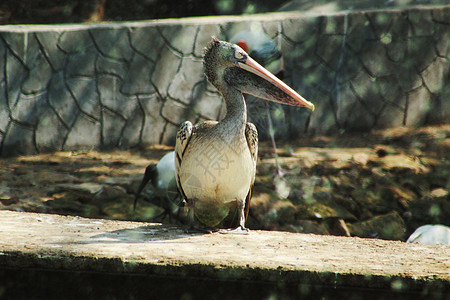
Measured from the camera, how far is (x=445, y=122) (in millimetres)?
7383

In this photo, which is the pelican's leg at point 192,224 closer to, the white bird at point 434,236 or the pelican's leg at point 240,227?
the pelican's leg at point 240,227

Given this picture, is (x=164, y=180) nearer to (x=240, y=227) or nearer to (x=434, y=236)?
(x=240, y=227)

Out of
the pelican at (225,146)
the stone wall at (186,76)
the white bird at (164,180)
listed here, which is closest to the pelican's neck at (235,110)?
the pelican at (225,146)

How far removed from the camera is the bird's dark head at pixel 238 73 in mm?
3609

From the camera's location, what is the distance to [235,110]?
11.5ft

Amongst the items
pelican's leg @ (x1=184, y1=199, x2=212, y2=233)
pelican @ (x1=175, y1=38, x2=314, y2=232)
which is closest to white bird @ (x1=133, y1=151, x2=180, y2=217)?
pelican @ (x1=175, y1=38, x2=314, y2=232)

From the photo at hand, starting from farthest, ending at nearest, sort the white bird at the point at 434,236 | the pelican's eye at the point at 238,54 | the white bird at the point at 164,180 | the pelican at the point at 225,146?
the white bird at the point at 164,180, the white bird at the point at 434,236, the pelican's eye at the point at 238,54, the pelican at the point at 225,146

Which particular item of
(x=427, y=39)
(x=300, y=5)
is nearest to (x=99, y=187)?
(x=300, y=5)

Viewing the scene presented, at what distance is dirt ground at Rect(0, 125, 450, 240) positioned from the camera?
527 centimetres

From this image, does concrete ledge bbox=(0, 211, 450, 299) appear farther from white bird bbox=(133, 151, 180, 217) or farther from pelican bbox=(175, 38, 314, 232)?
white bird bbox=(133, 151, 180, 217)

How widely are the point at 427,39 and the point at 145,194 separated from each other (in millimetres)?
4224

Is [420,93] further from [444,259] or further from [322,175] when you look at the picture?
[444,259]

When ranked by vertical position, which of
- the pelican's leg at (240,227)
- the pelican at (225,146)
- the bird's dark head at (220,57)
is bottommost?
the pelican's leg at (240,227)

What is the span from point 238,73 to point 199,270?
150cm
